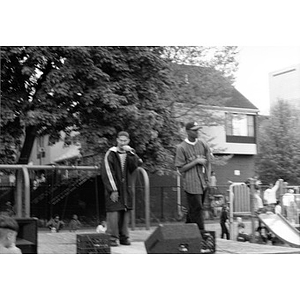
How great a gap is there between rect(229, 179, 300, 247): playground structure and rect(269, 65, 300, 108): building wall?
3.59 ft

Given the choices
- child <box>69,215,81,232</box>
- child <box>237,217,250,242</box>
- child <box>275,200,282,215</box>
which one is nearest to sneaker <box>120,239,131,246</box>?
child <box>69,215,81,232</box>

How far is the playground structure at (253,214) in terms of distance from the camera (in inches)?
271

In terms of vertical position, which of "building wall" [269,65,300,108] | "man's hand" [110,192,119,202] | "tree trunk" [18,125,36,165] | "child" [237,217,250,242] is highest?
"building wall" [269,65,300,108]

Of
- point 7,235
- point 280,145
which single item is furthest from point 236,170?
point 7,235

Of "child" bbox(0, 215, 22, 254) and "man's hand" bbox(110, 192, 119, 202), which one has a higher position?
"man's hand" bbox(110, 192, 119, 202)

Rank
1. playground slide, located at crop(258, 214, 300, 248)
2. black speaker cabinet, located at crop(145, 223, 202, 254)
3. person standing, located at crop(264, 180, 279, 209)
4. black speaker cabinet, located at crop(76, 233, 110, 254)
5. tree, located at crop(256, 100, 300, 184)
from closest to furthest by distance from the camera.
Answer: black speaker cabinet, located at crop(145, 223, 202, 254), black speaker cabinet, located at crop(76, 233, 110, 254), tree, located at crop(256, 100, 300, 184), playground slide, located at crop(258, 214, 300, 248), person standing, located at crop(264, 180, 279, 209)

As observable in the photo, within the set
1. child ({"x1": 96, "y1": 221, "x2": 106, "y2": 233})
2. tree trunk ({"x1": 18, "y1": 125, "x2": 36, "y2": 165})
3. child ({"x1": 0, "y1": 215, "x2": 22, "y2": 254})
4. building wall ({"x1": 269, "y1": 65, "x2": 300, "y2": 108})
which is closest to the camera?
child ({"x1": 0, "y1": 215, "x2": 22, "y2": 254})

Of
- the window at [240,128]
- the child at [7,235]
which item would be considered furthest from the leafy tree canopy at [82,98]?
the child at [7,235]

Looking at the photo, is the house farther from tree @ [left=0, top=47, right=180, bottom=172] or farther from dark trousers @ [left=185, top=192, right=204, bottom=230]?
dark trousers @ [left=185, top=192, right=204, bottom=230]

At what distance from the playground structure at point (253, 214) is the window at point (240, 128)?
587 millimetres

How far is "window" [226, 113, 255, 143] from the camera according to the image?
6875 millimetres
